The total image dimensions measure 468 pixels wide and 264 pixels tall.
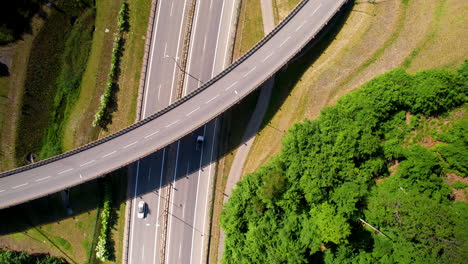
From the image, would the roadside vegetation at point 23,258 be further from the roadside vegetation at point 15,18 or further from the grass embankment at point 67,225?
the roadside vegetation at point 15,18

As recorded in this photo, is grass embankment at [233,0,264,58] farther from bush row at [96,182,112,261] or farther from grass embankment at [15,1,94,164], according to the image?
bush row at [96,182,112,261]

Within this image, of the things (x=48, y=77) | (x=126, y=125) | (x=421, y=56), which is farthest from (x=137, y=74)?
(x=421, y=56)

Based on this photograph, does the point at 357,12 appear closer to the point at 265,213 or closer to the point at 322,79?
the point at 322,79

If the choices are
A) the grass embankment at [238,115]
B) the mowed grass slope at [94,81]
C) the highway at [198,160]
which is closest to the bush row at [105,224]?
the mowed grass slope at [94,81]

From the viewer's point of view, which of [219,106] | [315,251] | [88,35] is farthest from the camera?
[88,35]

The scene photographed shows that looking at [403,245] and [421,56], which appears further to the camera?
[421,56]

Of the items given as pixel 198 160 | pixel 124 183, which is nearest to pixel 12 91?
pixel 124 183

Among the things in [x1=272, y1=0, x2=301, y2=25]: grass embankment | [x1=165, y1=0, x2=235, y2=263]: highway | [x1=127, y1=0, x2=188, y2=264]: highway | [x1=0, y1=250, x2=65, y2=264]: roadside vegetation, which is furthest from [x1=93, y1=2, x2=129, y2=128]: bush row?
[x1=272, y1=0, x2=301, y2=25]: grass embankment
